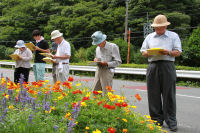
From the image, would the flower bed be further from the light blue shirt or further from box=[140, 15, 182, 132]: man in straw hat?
the light blue shirt

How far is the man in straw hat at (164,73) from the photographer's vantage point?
15.2ft

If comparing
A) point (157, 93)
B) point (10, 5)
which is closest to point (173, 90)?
point (157, 93)

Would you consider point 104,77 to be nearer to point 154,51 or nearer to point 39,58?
point 154,51

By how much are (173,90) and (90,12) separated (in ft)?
134

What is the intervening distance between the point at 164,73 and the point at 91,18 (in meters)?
39.9

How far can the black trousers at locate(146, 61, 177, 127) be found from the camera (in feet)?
15.2

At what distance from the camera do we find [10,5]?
62.7 m

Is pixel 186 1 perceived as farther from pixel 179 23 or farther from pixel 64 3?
pixel 64 3

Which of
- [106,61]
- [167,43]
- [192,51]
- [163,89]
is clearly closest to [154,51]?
[167,43]

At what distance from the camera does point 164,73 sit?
15.2 feet

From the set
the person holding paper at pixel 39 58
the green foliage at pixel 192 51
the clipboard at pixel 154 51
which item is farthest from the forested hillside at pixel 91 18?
the clipboard at pixel 154 51

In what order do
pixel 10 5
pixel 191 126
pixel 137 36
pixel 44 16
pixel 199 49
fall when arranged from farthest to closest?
pixel 10 5 → pixel 44 16 → pixel 137 36 → pixel 199 49 → pixel 191 126

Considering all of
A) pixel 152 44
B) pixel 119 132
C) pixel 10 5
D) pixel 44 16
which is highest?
pixel 10 5

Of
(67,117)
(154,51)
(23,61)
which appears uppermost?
(154,51)
